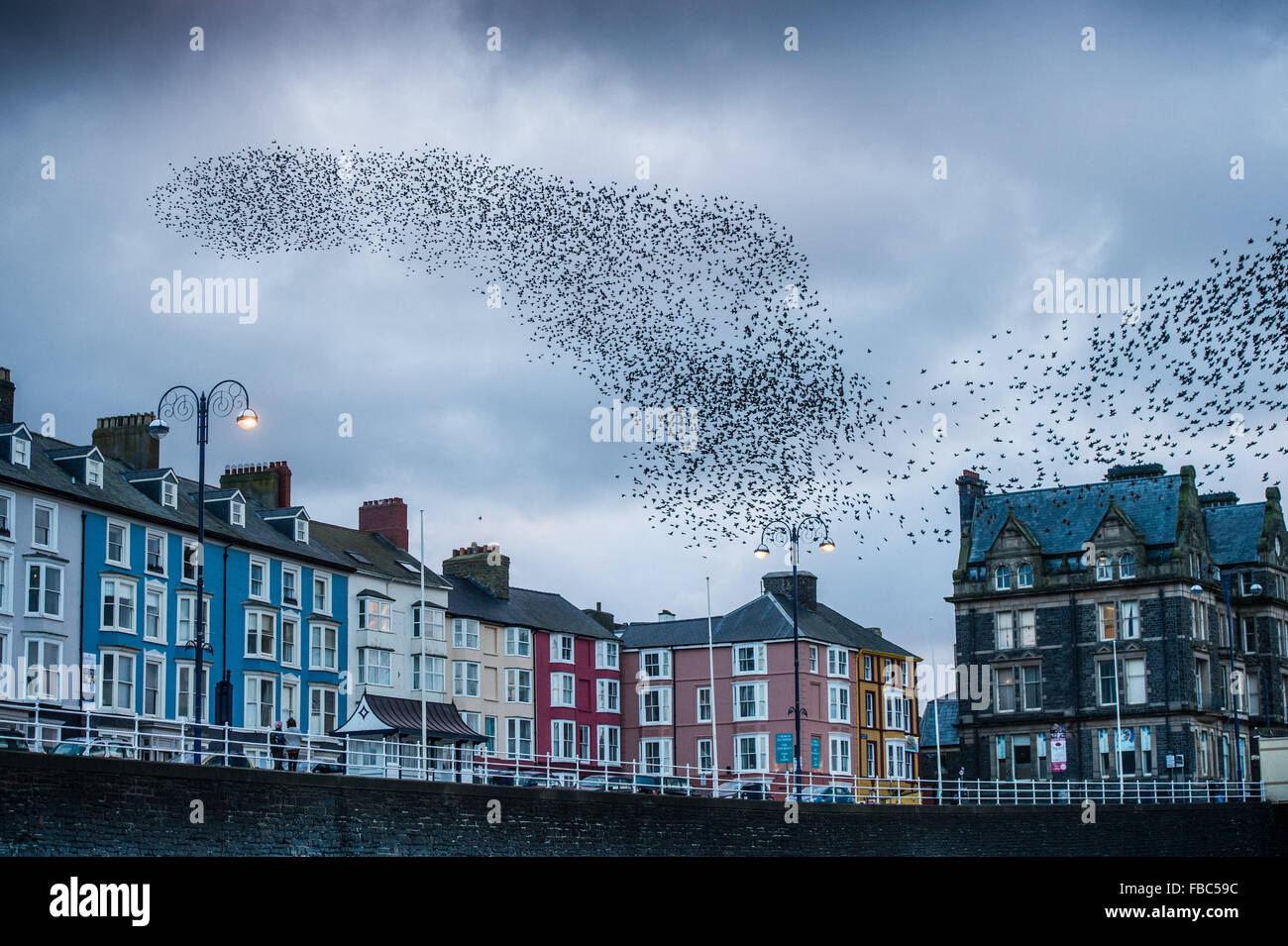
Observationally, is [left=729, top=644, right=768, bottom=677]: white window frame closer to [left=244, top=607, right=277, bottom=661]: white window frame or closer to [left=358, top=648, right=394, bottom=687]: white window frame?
[left=358, top=648, right=394, bottom=687]: white window frame

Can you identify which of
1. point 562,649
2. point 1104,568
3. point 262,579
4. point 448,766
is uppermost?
point 1104,568

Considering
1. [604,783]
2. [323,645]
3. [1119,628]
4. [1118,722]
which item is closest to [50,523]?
[323,645]

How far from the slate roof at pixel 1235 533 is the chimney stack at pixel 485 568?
116ft

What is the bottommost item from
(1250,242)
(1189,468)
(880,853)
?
(880,853)

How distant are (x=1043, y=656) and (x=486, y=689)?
2754 cm

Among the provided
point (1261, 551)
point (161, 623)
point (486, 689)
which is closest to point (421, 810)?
point (161, 623)

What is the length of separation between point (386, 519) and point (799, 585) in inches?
891

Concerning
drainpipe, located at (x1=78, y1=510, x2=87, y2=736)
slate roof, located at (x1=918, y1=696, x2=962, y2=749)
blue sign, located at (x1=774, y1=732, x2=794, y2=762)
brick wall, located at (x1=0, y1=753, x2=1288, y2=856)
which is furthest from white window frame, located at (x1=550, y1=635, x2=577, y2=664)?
slate roof, located at (x1=918, y1=696, x2=962, y2=749)

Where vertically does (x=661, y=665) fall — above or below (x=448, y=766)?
above

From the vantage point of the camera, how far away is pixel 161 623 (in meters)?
62.6

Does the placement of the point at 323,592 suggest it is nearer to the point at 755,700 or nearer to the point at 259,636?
the point at 259,636

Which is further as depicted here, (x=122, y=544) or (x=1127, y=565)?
(x=1127, y=565)

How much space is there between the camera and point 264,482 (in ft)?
243

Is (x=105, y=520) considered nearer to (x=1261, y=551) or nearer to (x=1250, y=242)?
(x=1250, y=242)
